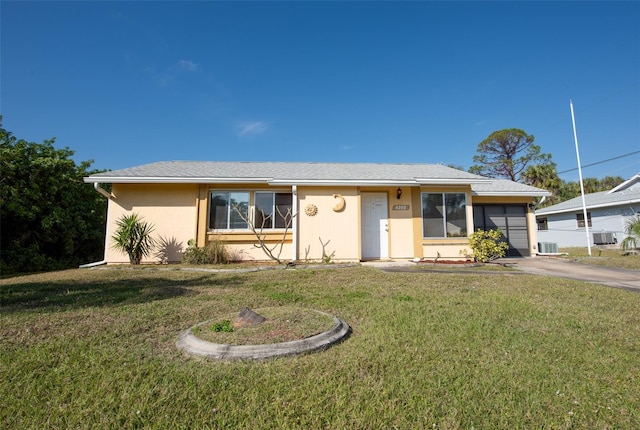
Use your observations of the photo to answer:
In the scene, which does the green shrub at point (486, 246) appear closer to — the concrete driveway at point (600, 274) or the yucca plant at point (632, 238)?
the concrete driveway at point (600, 274)

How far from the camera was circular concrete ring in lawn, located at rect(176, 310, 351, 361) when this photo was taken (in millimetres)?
2682

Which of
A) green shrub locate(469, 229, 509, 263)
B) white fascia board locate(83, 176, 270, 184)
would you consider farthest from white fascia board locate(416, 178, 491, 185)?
white fascia board locate(83, 176, 270, 184)

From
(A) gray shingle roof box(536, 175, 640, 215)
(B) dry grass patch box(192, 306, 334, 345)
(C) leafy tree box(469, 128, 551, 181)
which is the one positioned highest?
(C) leafy tree box(469, 128, 551, 181)

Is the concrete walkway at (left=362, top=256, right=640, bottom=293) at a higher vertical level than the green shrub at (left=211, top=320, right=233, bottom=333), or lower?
higher

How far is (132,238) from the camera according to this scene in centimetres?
938

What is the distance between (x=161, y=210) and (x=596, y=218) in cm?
2529

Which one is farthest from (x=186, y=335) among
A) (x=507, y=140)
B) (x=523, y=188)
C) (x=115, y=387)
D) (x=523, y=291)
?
(x=507, y=140)

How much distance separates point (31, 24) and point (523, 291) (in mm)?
14884

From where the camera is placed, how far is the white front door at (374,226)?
34.7ft

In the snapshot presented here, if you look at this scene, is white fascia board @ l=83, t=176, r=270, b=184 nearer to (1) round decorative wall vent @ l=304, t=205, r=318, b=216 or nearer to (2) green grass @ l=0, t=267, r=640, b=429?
(1) round decorative wall vent @ l=304, t=205, r=318, b=216

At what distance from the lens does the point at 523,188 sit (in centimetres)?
1284

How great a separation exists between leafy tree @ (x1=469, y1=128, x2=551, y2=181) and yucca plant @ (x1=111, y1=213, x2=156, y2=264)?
1183 inches

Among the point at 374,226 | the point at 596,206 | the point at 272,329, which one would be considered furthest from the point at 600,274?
the point at 596,206

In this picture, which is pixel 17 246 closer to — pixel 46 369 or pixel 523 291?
pixel 46 369
